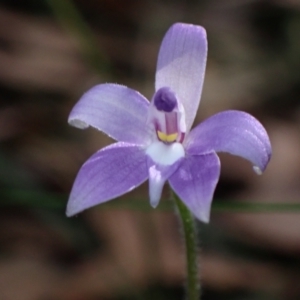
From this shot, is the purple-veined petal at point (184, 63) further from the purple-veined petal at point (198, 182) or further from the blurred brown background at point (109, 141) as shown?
the blurred brown background at point (109, 141)

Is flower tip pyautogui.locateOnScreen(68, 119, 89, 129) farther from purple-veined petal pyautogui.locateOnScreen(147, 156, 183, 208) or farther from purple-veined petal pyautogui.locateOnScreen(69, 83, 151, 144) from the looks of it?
purple-veined petal pyautogui.locateOnScreen(147, 156, 183, 208)

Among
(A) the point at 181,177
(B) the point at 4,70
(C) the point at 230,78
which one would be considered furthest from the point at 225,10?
(A) the point at 181,177

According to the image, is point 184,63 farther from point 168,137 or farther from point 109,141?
point 109,141

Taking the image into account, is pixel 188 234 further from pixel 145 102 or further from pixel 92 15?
pixel 92 15

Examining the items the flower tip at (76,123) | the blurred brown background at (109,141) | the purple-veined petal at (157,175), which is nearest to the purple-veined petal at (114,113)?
the flower tip at (76,123)

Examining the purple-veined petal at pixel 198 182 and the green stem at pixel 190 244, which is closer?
the purple-veined petal at pixel 198 182

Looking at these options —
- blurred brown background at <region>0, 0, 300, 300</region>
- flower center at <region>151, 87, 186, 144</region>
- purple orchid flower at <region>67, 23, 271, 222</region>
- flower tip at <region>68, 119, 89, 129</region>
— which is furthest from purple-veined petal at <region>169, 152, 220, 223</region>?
blurred brown background at <region>0, 0, 300, 300</region>

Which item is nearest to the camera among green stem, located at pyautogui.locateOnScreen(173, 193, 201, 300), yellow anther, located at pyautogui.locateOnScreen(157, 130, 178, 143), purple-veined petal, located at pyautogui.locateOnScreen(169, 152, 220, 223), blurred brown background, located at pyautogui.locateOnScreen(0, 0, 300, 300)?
purple-veined petal, located at pyautogui.locateOnScreen(169, 152, 220, 223)
